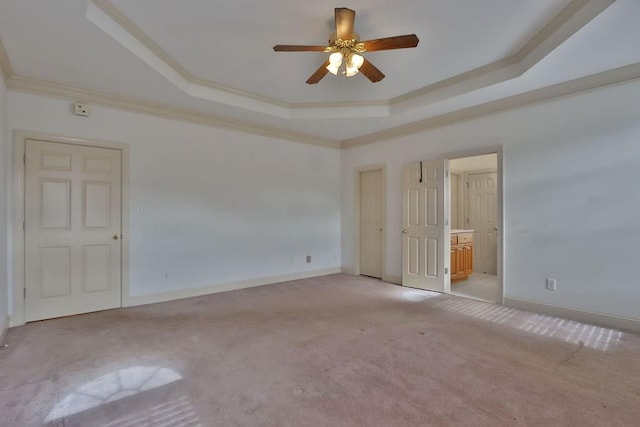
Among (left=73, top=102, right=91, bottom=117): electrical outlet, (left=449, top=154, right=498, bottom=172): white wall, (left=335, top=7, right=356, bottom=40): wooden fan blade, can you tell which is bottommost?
(left=449, top=154, right=498, bottom=172): white wall

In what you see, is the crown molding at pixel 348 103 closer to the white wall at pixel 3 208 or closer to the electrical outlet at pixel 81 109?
the electrical outlet at pixel 81 109

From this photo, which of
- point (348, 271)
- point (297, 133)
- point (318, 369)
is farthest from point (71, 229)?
point (348, 271)

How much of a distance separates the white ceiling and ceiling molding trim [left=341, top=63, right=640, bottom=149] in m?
0.11

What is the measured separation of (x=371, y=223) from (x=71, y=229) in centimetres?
457

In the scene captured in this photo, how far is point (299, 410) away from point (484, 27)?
3369 millimetres

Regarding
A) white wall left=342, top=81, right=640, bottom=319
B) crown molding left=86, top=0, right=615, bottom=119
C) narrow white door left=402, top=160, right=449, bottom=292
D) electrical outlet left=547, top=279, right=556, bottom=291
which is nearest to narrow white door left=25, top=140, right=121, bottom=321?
crown molding left=86, top=0, right=615, bottom=119

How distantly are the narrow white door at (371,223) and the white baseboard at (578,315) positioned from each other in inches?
91.0

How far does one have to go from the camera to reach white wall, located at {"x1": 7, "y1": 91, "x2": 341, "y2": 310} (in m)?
3.90

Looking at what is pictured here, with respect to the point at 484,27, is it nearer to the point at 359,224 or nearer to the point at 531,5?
the point at 531,5

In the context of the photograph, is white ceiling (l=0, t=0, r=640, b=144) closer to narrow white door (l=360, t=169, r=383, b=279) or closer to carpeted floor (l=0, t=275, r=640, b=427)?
narrow white door (l=360, t=169, r=383, b=279)

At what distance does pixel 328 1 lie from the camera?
2.38 m

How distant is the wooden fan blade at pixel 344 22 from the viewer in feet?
7.79

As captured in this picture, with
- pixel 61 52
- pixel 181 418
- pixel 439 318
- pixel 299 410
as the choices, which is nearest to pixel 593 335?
pixel 439 318

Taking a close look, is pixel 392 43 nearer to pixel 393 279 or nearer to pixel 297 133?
pixel 297 133
